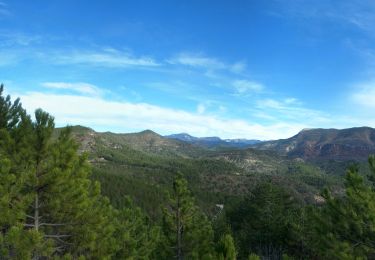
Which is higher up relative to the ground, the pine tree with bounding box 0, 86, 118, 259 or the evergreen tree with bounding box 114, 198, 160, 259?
the pine tree with bounding box 0, 86, 118, 259

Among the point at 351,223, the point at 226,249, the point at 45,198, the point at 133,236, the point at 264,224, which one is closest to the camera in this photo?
the point at 226,249

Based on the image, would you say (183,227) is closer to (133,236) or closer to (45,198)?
(133,236)

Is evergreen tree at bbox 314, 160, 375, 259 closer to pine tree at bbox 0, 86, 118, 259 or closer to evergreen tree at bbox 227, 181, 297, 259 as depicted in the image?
pine tree at bbox 0, 86, 118, 259

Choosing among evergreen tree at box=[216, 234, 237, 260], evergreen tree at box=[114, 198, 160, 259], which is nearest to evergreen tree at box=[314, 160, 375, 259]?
evergreen tree at box=[216, 234, 237, 260]

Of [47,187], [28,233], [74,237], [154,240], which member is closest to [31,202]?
[47,187]

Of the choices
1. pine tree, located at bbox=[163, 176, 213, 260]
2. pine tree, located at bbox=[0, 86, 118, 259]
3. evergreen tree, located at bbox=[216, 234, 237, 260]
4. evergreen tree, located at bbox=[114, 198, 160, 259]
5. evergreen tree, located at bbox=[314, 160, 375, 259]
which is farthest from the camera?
pine tree, located at bbox=[163, 176, 213, 260]

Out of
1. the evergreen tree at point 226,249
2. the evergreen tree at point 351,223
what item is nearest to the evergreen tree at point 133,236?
the evergreen tree at point 226,249

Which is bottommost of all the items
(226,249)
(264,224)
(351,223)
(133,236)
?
(264,224)

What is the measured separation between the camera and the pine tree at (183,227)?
92.7ft

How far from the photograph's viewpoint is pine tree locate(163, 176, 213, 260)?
28.2 metres

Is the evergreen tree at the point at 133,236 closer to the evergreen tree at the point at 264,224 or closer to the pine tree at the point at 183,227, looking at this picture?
the pine tree at the point at 183,227

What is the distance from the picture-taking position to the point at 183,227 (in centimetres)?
2877

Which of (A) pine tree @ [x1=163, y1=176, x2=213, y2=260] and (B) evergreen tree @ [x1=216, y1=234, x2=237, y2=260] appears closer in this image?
(B) evergreen tree @ [x1=216, y1=234, x2=237, y2=260]

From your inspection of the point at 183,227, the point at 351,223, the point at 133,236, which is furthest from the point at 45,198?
the point at 183,227
